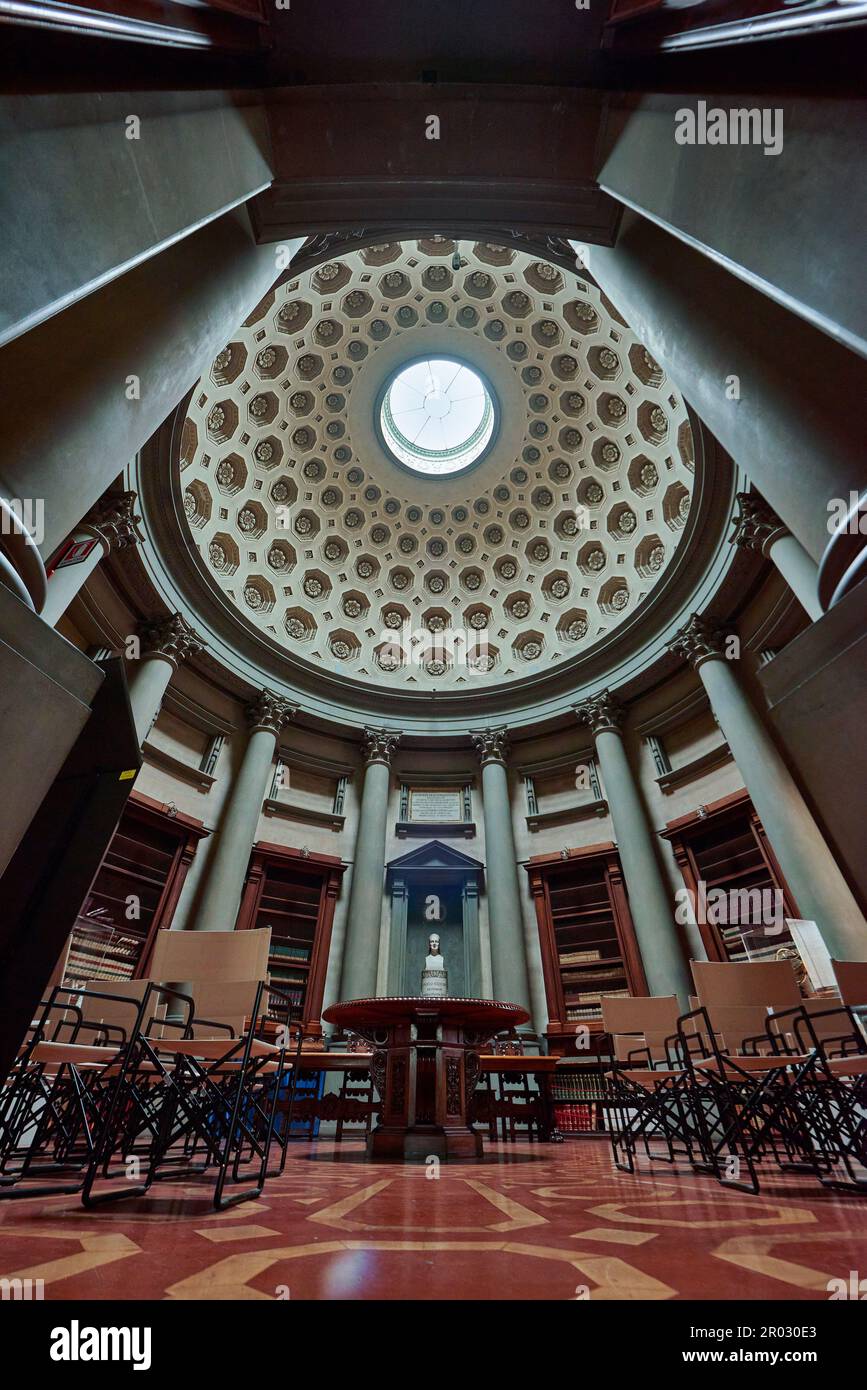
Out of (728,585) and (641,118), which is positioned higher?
(728,585)

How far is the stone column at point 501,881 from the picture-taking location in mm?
10688

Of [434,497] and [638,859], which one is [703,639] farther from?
[434,497]

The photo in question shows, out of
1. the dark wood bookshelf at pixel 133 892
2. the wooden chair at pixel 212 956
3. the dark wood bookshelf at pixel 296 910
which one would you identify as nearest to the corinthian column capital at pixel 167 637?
the dark wood bookshelf at pixel 133 892

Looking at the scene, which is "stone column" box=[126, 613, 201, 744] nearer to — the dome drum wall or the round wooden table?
the dome drum wall

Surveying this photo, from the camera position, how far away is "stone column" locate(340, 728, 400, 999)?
10695 millimetres

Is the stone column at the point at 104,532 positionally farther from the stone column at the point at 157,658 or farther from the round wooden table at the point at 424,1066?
the round wooden table at the point at 424,1066

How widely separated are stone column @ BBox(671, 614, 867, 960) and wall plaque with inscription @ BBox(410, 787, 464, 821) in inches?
235

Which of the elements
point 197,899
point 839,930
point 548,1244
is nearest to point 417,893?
point 197,899

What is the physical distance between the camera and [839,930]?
23.0 feet

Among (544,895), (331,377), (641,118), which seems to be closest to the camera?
(641,118)

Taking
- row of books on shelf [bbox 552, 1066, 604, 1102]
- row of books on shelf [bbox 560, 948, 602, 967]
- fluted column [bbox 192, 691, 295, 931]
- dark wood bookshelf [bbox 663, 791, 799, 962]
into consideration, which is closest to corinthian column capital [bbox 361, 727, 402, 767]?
fluted column [bbox 192, 691, 295, 931]

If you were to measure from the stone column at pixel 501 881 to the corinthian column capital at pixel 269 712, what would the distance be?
178 inches
